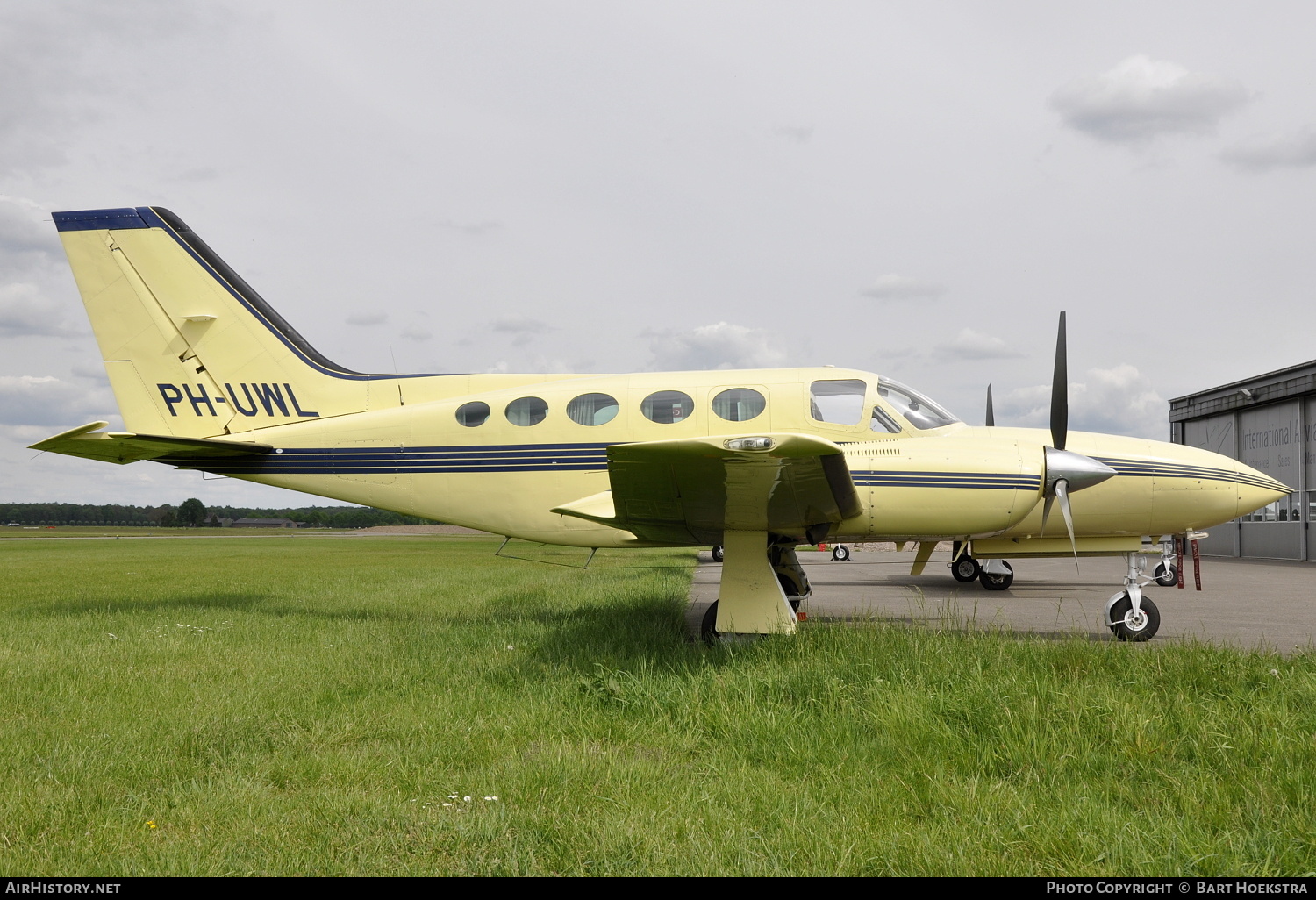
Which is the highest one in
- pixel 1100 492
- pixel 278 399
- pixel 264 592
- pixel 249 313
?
pixel 249 313

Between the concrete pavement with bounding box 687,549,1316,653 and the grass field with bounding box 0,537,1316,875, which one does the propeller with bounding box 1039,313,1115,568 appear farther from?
the grass field with bounding box 0,537,1316,875

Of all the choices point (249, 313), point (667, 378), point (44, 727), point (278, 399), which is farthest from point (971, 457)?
point (249, 313)

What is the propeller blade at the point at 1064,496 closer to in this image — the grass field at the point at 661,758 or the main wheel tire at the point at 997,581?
the grass field at the point at 661,758

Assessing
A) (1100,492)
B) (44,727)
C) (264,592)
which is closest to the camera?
(44,727)

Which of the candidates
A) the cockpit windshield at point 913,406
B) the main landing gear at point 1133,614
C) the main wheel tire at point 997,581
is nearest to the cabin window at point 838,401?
the cockpit windshield at point 913,406

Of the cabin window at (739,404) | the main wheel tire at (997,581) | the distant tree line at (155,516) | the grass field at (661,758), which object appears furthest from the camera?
the distant tree line at (155,516)

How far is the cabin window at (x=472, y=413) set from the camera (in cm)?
915

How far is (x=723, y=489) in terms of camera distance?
6.42m

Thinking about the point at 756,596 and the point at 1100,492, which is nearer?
the point at 756,596

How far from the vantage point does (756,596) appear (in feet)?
24.0

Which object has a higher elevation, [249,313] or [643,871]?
[249,313]

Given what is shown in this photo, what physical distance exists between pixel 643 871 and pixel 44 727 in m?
4.43

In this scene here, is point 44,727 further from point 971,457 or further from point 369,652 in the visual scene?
point 971,457

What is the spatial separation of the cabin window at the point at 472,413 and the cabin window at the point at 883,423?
14.4 ft
